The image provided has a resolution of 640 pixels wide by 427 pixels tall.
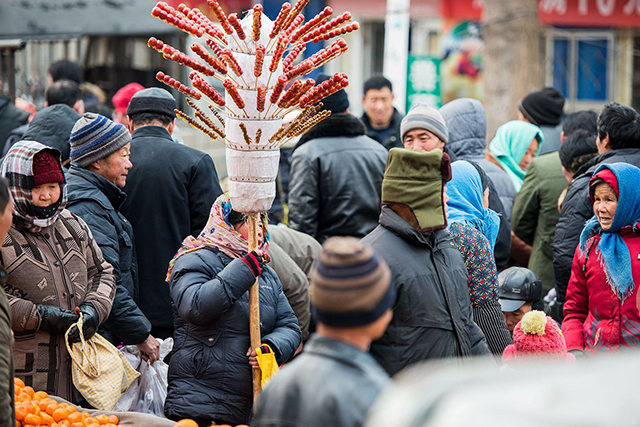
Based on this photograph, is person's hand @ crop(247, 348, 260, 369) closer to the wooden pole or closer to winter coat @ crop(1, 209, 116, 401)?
the wooden pole

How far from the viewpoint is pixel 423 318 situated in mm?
3066

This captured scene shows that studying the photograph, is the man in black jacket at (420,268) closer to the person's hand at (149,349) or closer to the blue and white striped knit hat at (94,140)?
the person's hand at (149,349)

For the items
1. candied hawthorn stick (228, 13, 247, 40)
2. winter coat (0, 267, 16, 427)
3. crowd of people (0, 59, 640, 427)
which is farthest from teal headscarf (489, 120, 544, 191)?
winter coat (0, 267, 16, 427)

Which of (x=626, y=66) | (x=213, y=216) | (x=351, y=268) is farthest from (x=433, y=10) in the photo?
(x=351, y=268)

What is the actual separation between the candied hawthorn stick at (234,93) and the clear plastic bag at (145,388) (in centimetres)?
149

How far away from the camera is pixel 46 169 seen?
11.5ft

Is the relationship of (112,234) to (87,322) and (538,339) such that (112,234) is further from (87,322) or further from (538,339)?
(538,339)

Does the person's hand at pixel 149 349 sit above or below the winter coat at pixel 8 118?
below

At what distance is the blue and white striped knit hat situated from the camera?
4090 mm

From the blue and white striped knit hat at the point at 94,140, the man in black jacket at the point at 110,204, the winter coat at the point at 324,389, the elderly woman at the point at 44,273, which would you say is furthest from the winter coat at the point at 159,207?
the winter coat at the point at 324,389

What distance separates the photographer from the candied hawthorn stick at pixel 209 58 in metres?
3.19

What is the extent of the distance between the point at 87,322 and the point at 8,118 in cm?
416

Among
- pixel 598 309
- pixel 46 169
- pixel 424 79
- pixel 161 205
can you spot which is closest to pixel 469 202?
pixel 598 309

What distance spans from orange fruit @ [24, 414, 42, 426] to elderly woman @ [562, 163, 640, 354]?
2.51m
